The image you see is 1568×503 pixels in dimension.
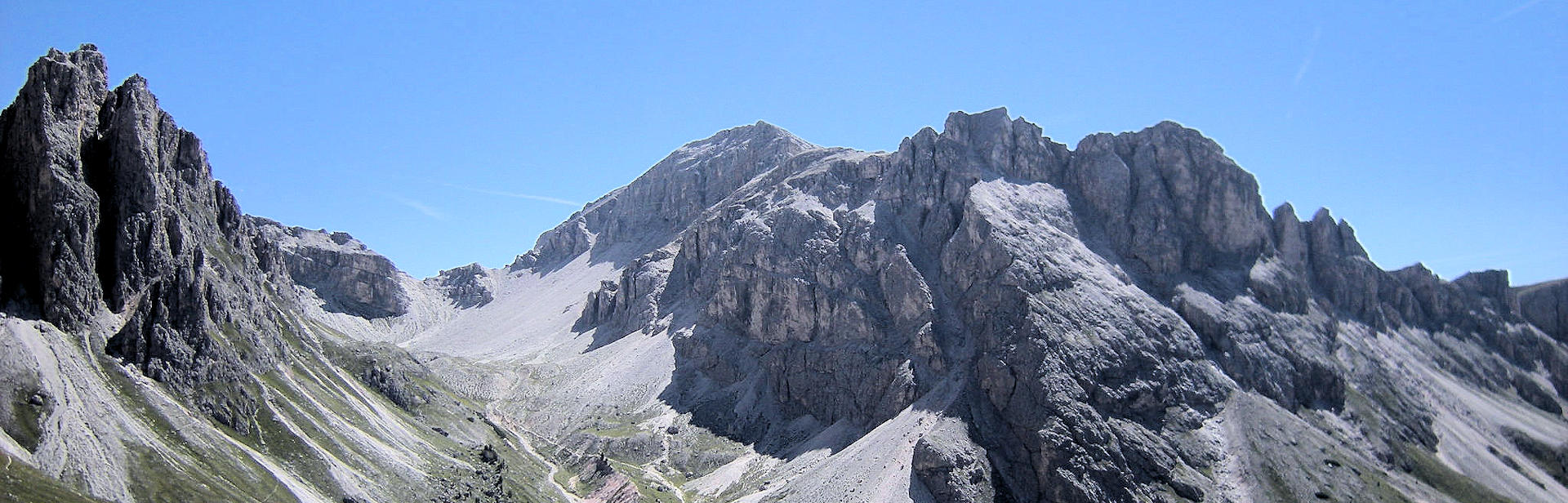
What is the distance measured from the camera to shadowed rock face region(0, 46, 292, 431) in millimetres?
92750

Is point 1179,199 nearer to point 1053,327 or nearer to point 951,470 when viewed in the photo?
point 1053,327

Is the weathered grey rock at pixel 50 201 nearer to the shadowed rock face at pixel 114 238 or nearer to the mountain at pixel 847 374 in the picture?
the shadowed rock face at pixel 114 238

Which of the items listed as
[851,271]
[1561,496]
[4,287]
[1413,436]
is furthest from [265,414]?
[1561,496]

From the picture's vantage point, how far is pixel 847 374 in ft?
572

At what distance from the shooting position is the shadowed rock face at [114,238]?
3652 inches

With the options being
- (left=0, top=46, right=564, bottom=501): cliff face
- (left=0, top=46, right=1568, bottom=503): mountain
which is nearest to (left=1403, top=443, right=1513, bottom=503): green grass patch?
(left=0, top=46, right=1568, bottom=503): mountain

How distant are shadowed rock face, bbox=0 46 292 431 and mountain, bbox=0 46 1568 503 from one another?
366mm

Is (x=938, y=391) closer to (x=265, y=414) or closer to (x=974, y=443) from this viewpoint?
(x=974, y=443)

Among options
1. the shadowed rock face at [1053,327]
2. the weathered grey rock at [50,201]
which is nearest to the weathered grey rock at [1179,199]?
the shadowed rock face at [1053,327]

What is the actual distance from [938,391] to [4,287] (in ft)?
427

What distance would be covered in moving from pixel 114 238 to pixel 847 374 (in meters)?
120

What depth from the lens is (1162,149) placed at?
652ft

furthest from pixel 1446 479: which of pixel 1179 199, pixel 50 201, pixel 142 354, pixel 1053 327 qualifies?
pixel 50 201

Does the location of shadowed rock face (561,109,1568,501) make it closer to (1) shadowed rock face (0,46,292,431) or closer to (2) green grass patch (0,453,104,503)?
(1) shadowed rock face (0,46,292,431)
